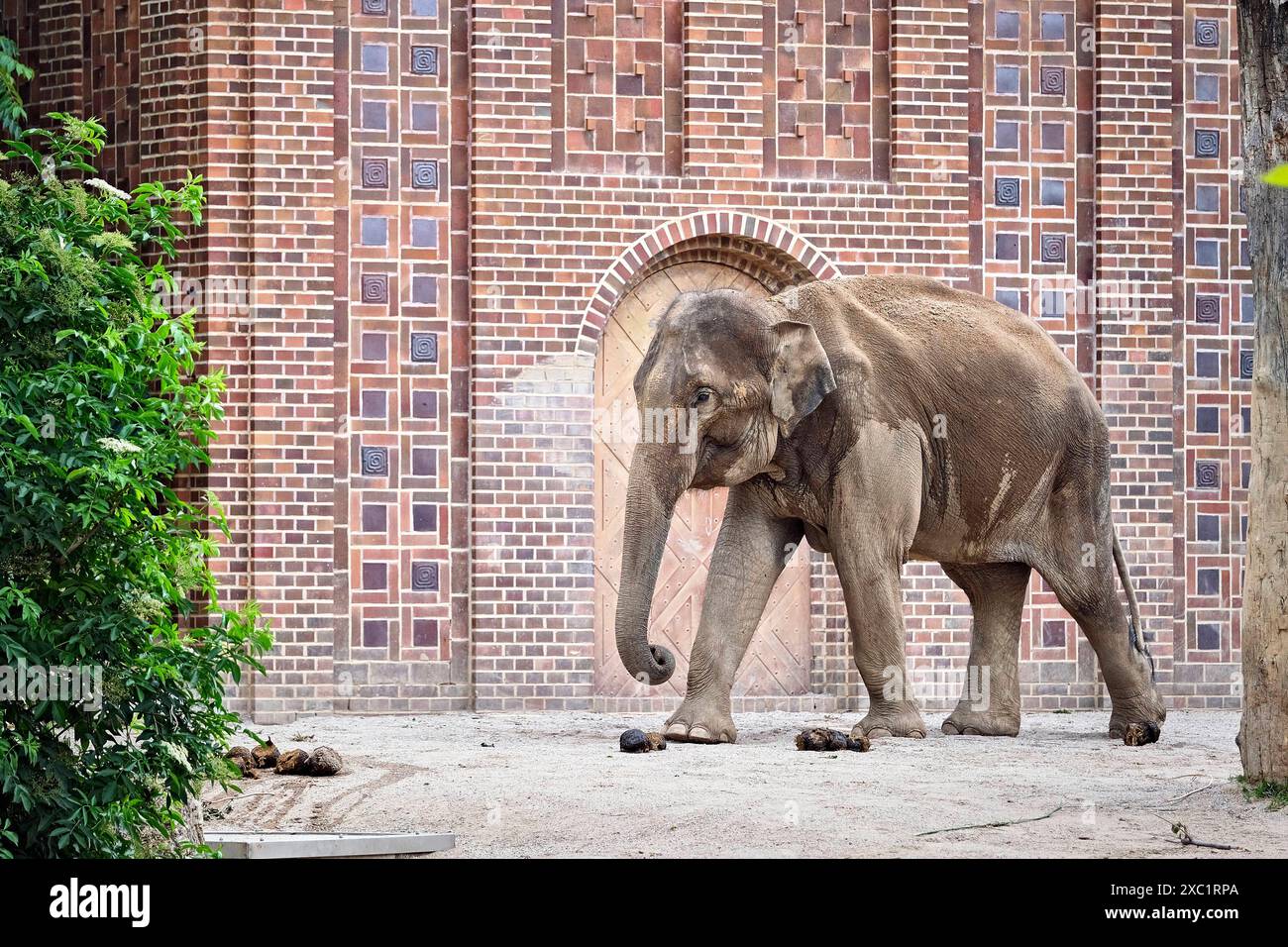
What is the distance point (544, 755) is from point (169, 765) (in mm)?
3587

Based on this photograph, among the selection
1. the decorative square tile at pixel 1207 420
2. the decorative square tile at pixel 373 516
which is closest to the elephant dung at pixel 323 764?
the decorative square tile at pixel 373 516

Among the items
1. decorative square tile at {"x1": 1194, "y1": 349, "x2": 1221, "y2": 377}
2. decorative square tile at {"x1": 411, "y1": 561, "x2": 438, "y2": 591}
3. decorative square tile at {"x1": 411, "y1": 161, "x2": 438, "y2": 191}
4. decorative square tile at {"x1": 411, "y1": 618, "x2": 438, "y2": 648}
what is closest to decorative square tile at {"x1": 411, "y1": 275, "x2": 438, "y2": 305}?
decorative square tile at {"x1": 411, "y1": 161, "x2": 438, "y2": 191}

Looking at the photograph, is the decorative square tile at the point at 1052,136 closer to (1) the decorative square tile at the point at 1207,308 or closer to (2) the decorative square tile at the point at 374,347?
(1) the decorative square tile at the point at 1207,308

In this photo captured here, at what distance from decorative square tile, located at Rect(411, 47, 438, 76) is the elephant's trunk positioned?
14.1ft

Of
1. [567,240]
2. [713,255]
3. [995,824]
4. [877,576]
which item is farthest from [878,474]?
[713,255]

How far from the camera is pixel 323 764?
8750 mm

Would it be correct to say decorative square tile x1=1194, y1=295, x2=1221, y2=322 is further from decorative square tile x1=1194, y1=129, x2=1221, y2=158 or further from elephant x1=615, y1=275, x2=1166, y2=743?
elephant x1=615, y1=275, x2=1166, y2=743

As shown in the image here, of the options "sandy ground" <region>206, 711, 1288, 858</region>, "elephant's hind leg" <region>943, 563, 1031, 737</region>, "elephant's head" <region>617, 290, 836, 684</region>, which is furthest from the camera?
"elephant's hind leg" <region>943, 563, 1031, 737</region>

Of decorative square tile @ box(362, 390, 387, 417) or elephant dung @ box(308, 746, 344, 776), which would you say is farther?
decorative square tile @ box(362, 390, 387, 417)

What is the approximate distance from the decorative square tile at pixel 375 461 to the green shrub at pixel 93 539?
655cm

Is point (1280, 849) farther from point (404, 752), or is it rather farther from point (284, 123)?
point (284, 123)

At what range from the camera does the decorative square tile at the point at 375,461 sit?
12.8 meters

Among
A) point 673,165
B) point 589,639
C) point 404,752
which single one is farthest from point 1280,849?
point 673,165

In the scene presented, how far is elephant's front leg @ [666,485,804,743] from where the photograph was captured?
999 cm
